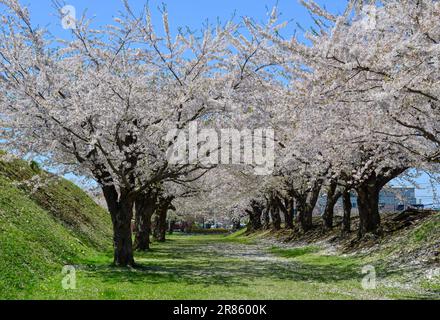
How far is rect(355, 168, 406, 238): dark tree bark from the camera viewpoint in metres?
25.7

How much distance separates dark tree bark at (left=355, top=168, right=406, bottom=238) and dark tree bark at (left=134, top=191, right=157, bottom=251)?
1195 cm

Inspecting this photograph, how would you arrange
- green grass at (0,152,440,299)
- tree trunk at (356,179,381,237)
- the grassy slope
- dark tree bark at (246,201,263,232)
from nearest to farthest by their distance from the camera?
green grass at (0,152,440,299), the grassy slope, tree trunk at (356,179,381,237), dark tree bark at (246,201,263,232)

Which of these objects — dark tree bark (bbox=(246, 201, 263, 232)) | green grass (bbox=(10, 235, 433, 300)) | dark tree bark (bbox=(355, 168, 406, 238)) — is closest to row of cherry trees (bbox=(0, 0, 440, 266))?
green grass (bbox=(10, 235, 433, 300))

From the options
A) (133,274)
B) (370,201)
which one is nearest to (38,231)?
(133,274)

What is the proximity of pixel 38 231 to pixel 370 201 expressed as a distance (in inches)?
667

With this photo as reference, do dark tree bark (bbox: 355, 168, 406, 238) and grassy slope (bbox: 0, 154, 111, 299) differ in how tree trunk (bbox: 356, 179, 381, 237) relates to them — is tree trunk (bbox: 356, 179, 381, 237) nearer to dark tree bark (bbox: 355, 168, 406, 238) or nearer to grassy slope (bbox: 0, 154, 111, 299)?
→ dark tree bark (bbox: 355, 168, 406, 238)

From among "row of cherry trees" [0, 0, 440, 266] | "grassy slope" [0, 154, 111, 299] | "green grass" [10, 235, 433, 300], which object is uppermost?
"row of cherry trees" [0, 0, 440, 266]

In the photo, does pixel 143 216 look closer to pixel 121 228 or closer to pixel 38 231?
pixel 38 231

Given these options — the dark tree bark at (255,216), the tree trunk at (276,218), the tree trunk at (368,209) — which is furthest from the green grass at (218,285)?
the dark tree bark at (255,216)

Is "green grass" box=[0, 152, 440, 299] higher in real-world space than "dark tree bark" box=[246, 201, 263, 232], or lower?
lower

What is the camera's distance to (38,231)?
63.0ft

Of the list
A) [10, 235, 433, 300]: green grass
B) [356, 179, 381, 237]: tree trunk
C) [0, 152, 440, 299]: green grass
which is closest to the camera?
[10, 235, 433, 300]: green grass
